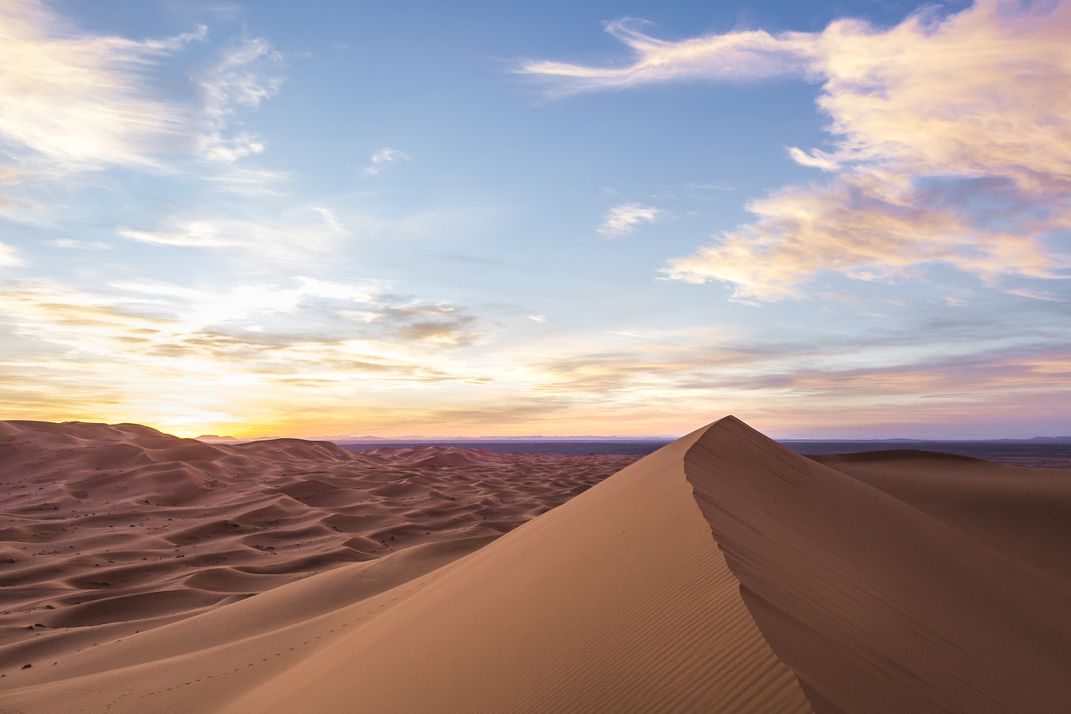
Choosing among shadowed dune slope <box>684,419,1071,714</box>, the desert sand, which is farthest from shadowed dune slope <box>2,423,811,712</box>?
shadowed dune slope <box>684,419,1071,714</box>

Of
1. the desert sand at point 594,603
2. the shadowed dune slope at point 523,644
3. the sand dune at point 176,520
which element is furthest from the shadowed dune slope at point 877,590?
the sand dune at point 176,520

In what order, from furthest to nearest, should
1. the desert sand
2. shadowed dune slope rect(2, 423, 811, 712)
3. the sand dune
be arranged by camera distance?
the sand dune
the desert sand
shadowed dune slope rect(2, 423, 811, 712)

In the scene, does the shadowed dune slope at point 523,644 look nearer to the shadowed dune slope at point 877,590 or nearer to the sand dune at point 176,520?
the shadowed dune slope at point 877,590

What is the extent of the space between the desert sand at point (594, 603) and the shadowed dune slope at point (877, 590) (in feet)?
0.08

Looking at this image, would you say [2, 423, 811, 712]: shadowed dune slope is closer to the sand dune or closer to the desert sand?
the desert sand

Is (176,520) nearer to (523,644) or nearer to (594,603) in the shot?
(523,644)

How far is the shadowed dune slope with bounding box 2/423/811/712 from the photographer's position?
94.7 inches

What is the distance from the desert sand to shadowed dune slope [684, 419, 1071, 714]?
0.02 metres

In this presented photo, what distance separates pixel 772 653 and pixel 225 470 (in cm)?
1814

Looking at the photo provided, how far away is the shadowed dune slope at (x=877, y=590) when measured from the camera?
8.47ft

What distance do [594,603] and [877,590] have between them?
209 centimetres

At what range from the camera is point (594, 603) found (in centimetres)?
326

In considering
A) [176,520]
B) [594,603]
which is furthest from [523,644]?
[176,520]

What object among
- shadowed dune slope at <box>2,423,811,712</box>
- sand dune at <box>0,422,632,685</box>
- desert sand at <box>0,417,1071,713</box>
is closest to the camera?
shadowed dune slope at <box>2,423,811,712</box>
